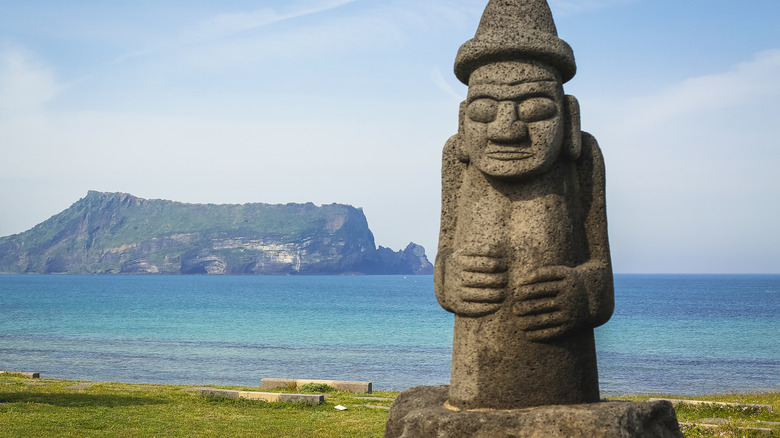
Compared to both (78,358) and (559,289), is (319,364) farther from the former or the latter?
(559,289)

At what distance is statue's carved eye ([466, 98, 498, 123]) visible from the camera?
6.00 meters

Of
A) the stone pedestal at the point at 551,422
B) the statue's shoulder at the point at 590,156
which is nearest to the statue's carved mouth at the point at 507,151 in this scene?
the statue's shoulder at the point at 590,156

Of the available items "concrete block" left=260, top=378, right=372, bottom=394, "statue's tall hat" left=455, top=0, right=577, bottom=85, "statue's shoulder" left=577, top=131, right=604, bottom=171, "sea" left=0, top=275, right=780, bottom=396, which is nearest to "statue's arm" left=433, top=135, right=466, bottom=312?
"statue's tall hat" left=455, top=0, right=577, bottom=85

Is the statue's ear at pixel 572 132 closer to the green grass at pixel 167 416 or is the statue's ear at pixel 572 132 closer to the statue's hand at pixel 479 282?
the statue's hand at pixel 479 282

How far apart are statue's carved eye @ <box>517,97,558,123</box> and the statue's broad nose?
0.05 meters

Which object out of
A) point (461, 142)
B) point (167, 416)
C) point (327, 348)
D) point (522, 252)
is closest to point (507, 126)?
point (461, 142)

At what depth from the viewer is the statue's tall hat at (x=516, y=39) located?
5992 millimetres

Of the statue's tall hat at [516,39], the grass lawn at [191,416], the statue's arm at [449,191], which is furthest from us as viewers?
the grass lawn at [191,416]

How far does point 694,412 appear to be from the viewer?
12.0 meters

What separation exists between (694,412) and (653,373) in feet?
67.2

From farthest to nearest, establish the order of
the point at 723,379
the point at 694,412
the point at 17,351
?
the point at 17,351 → the point at 723,379 → the point at 694,412

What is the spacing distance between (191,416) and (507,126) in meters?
8.17

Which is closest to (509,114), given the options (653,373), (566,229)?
(566,229)

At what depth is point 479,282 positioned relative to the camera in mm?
5828
